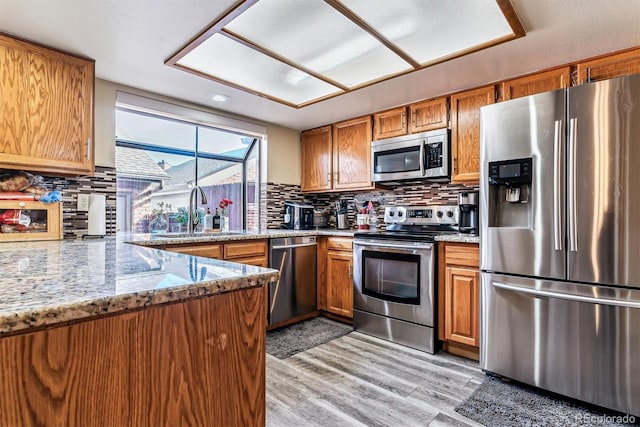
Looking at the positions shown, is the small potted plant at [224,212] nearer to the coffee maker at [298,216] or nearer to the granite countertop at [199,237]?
the granite countertop at [199,237]

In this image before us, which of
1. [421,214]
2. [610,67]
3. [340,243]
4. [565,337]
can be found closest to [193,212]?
[340,243]

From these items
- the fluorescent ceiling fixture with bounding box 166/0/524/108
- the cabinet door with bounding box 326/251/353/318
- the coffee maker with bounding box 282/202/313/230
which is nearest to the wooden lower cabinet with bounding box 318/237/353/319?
the cabinet door with bounding box 326/251/353/318

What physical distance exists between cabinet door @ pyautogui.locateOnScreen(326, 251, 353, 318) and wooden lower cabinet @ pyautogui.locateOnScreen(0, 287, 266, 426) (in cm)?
236

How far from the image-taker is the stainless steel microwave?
112 inches

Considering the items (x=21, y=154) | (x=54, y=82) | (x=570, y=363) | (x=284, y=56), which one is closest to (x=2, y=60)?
(x=54, y=82)

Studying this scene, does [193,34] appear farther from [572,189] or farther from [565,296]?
[565,296]

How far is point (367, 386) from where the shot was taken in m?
2.06

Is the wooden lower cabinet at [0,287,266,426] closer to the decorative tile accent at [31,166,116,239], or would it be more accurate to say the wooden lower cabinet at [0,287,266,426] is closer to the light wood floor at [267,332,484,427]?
the light wood floor at [267,332,484,427]

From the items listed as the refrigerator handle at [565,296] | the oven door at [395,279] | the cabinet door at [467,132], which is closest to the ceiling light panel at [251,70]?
the cabinet door at [467,132]

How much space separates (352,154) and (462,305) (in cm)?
180

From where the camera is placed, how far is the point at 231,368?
81cm

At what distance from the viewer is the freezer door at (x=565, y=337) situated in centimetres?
172

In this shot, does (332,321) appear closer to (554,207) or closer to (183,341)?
(554,207)

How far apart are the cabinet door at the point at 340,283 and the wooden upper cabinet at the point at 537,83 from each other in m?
1.84
